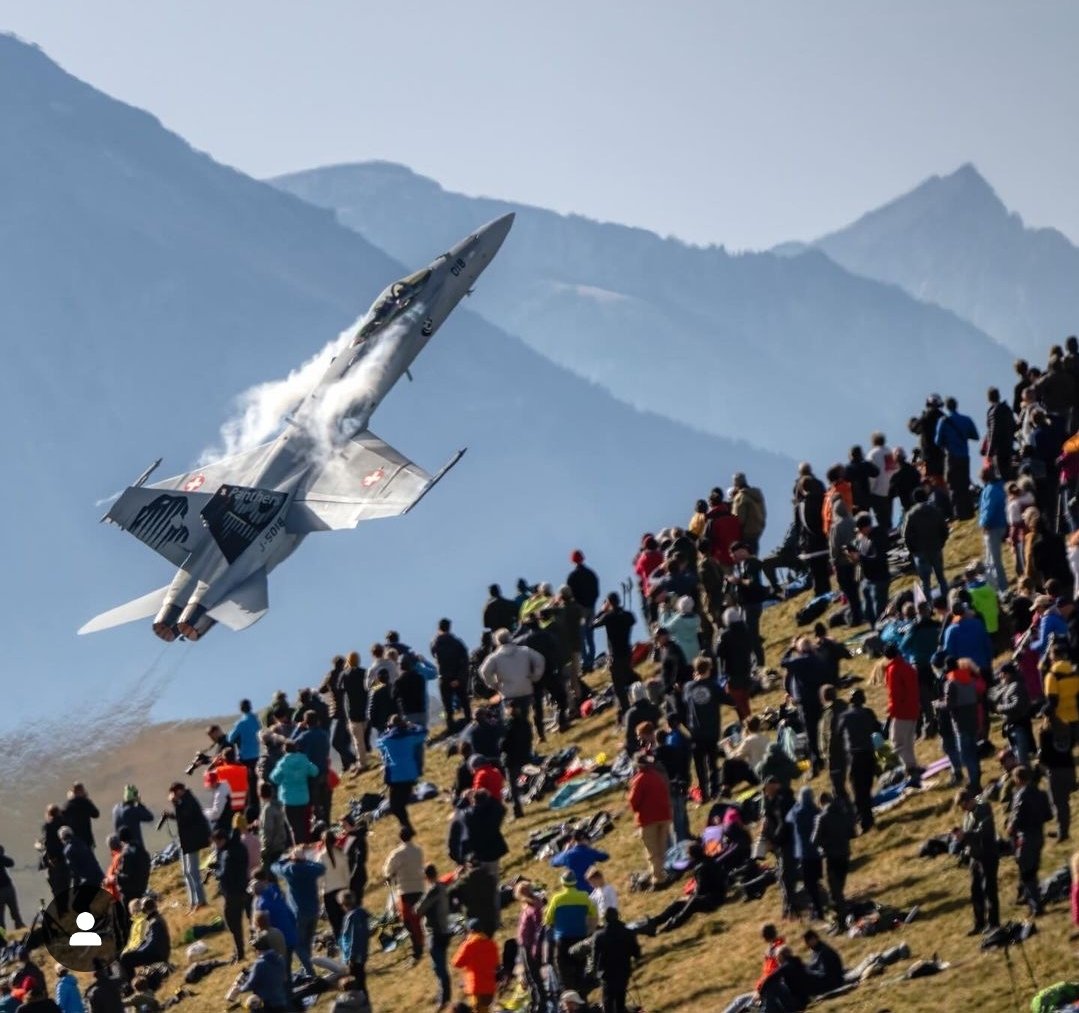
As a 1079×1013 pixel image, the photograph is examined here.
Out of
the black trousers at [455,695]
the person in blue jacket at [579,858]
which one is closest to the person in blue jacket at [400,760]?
the black trousers at [455,695]

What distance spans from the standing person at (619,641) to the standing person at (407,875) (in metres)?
6.41

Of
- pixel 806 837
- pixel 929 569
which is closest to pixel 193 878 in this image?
pixel 929 569

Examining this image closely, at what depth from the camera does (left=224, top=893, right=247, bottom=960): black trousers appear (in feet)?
90.0

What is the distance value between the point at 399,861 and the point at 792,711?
7.13m

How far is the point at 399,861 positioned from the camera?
24250 mm

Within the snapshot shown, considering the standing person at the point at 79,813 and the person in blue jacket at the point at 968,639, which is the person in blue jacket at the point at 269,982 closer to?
the standing person at the point at 79,813

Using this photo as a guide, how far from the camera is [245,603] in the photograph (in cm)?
4641

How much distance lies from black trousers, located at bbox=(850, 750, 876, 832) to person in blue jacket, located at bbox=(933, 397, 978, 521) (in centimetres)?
962

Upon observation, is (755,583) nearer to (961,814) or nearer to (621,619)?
(621,619)

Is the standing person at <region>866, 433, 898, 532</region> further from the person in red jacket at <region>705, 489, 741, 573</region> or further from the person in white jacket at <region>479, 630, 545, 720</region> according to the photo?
the person in white jacket at <region>479, 630, 545, 720</region>

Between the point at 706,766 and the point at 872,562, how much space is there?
5.42 m

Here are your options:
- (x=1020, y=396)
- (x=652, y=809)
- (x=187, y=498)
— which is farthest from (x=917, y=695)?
(x=187, y=498)

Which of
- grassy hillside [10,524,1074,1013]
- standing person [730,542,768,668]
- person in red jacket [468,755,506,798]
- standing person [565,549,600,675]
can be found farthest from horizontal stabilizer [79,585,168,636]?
person in red jacket [468,755,506,798]

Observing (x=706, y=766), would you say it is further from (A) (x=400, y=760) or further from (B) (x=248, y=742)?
(B) (x=248, y=742)
